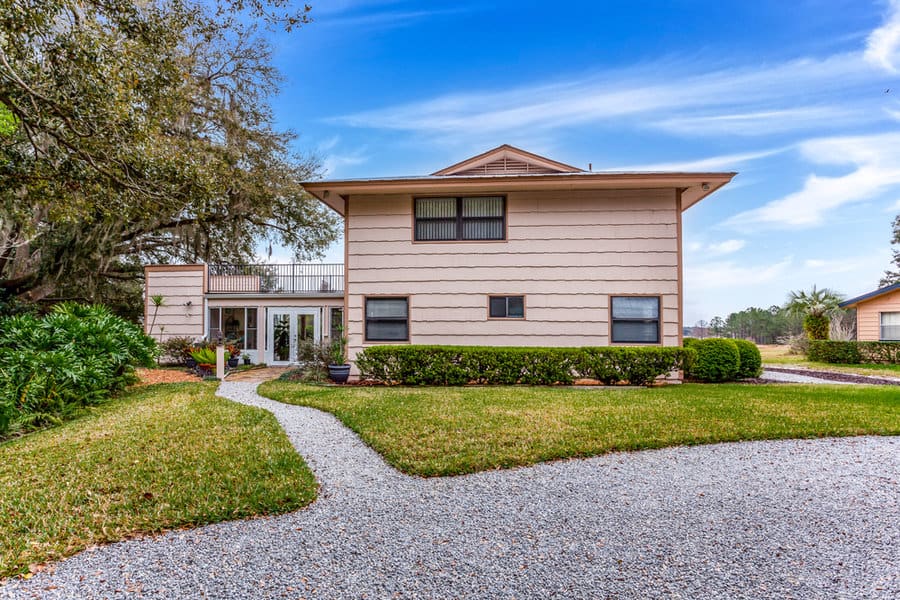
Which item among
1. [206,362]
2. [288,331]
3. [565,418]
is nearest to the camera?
[565,418]

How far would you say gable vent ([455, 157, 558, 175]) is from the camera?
1286 cm

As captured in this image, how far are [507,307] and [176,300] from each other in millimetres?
11820

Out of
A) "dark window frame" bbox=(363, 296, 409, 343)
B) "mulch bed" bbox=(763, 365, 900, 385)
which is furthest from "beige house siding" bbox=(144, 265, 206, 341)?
"mulch bed" bbox=(763, 365, 900, 385)

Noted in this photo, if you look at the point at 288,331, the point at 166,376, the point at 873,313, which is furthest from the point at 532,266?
the point at 873,313

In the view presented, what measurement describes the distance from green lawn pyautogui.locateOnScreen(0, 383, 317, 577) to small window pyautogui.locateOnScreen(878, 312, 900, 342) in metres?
23.8

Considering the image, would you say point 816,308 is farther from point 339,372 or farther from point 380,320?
point 339,372

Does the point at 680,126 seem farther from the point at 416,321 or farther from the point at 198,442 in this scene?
the point at 198,442

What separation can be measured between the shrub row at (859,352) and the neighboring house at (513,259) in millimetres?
11235

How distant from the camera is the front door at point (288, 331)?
15.8m

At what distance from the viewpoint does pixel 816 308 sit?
20172mm

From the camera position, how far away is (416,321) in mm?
11008

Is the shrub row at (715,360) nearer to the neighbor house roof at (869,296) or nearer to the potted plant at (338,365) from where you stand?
the potted plant at (338,365)

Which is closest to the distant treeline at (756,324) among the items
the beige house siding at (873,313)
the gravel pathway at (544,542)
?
the beige house siding at (873,313)

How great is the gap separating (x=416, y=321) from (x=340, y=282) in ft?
20.7
